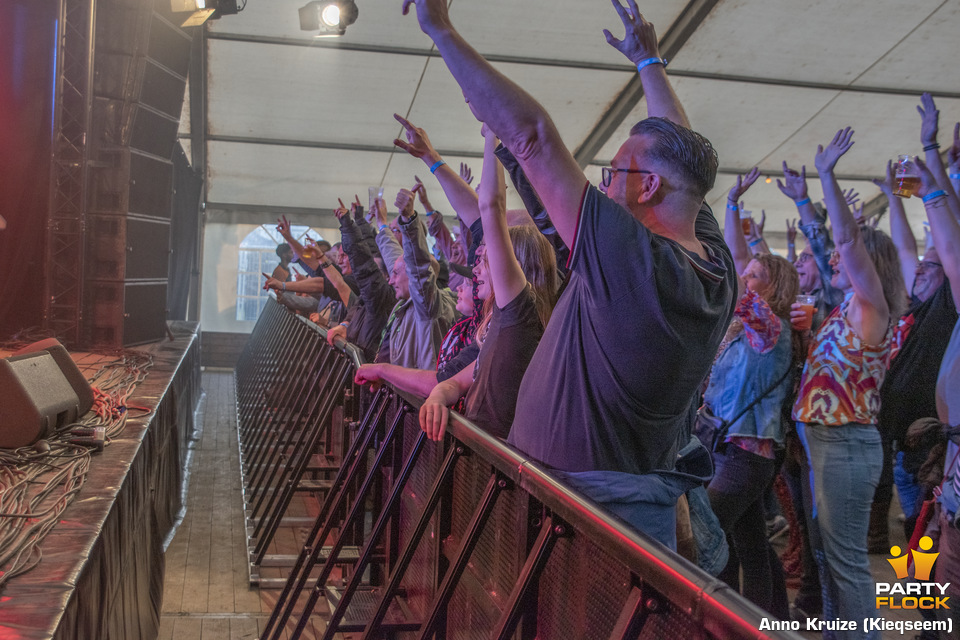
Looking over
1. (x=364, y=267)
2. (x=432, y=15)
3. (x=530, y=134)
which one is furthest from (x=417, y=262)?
(x=530, y=134)

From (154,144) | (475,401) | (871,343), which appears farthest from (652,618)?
(154,144)

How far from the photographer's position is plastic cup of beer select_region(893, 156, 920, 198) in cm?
339

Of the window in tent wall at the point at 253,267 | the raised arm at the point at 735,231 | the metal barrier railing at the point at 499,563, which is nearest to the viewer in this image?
the metal barrier railing at the point at 499,563

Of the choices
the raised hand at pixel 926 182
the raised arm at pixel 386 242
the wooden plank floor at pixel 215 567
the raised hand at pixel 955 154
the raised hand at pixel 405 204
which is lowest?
the wooden plank floor at pixel 215 567

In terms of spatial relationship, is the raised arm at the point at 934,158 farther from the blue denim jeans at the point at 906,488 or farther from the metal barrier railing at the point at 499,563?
Answer: the metal barrier railing at the point at 499,563

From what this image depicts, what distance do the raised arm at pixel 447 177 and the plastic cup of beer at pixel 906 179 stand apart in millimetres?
1872

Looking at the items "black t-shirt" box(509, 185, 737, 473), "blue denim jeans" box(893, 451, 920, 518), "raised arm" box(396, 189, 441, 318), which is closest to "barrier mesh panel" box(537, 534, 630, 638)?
"black t-shirt" box(509, 185, 737, 473)

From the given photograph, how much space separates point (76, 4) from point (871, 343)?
22.5 feet

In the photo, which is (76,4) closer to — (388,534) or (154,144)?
(154,144)

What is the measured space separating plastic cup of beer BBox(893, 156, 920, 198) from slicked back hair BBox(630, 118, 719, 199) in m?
2.06

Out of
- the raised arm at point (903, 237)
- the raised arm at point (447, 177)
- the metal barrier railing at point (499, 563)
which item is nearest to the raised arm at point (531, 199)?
the metal barrier railing at point (499, 563)

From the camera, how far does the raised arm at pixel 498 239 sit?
2.41 meters

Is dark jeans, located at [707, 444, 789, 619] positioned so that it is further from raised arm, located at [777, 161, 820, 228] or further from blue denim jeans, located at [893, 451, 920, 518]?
blue denim jeans, located at [893, 451, 920, 518]

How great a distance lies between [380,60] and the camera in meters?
9.22
